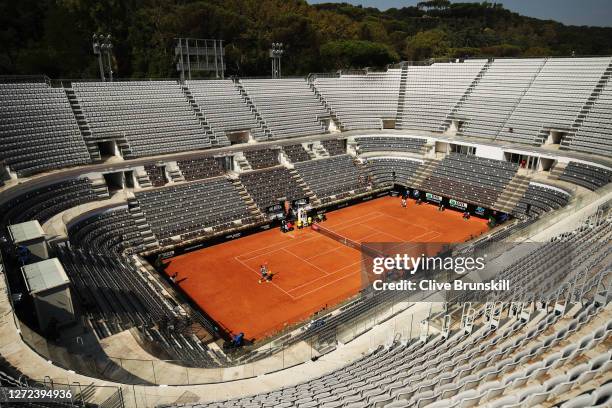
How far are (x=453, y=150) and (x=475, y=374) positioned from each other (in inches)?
1318

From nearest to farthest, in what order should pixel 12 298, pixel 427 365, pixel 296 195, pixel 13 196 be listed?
1. pixel 427 365
2. pixel 12 298
3. pixel 13 196
4. pixel 296 195

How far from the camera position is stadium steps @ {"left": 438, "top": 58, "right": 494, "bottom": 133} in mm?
40969

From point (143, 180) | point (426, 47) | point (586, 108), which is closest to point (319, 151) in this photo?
point (143, 180)

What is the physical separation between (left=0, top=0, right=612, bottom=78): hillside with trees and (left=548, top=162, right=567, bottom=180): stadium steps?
39.8 m

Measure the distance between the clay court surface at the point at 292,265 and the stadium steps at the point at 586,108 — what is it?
10044 mm

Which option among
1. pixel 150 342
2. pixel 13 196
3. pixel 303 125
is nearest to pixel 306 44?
pixel 303 125

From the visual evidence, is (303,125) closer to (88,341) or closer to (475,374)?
(88,341)

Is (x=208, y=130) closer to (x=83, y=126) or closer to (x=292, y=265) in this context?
(x=83, y=126)

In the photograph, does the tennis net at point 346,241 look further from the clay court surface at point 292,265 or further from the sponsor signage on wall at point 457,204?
the sponsor signage on wall at point 457,204

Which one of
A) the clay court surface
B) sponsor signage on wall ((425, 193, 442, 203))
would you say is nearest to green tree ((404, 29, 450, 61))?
sponsor signage on wall ((425, 193, 442, 203))

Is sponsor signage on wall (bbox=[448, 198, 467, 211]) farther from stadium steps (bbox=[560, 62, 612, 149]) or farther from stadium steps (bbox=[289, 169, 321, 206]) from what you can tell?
stadium steps (bbox=[289, 169, 321, 206])

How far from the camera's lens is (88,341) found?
46.7 ft

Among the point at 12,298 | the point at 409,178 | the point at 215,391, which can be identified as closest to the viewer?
the point at 215,391

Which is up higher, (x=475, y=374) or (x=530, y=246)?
(x=475, y=374)
